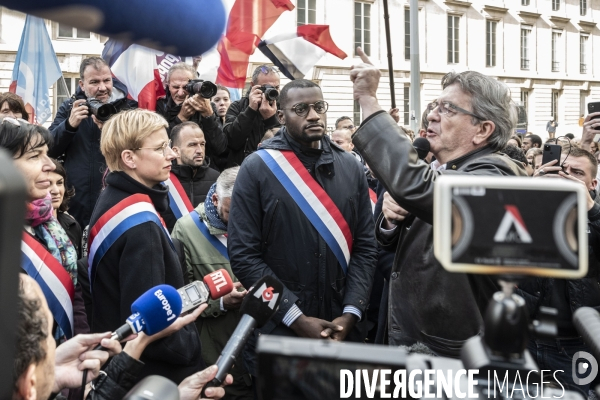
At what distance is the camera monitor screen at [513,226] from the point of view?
126 cm

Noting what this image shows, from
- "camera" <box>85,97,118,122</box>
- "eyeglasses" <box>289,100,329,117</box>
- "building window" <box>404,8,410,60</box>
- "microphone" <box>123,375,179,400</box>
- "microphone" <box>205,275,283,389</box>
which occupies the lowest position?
"microphone" <box>205,275,283,389</box>

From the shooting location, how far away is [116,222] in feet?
10.4

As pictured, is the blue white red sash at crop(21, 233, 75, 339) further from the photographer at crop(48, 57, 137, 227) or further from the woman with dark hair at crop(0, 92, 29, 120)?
the photographer at crop(48, 57, 137, 227)

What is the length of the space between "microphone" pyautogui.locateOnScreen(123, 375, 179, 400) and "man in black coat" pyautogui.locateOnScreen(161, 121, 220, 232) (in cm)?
405

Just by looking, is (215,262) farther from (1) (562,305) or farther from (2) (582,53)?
(2) (582,53)

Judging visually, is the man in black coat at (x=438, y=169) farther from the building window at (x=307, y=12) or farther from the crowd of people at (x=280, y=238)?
the building window at (x=307, y=12)

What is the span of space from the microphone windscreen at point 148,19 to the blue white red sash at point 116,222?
2243 millimetres

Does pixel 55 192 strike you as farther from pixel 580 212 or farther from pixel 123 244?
pixel 580 212

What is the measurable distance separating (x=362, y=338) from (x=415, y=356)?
9.32ft

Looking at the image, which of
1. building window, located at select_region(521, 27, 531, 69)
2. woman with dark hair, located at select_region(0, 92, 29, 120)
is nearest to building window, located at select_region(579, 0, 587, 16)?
building window, located at select_region(521, 27, 531, 69)

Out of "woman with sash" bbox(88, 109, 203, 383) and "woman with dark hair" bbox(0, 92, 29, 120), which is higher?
"woman with dark hair" bbox(0, 92, 29, 120)

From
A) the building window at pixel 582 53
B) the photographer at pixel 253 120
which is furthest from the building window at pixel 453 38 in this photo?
the photographer at pixel 253 120

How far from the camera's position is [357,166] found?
4156mm

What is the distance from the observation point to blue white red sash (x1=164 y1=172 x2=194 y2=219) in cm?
519
